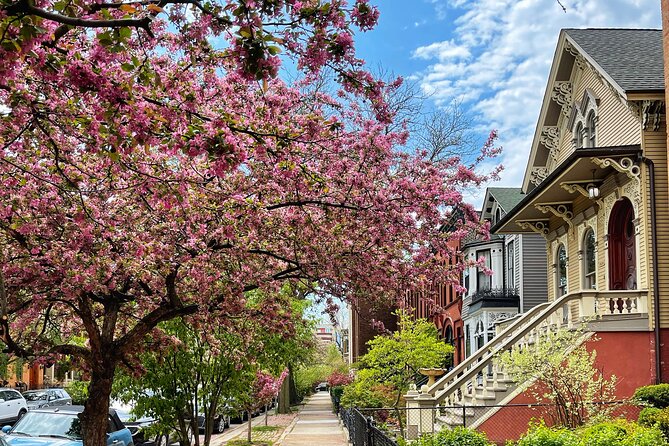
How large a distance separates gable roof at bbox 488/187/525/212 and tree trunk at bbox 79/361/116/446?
1997cm

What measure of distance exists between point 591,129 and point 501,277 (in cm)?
1372

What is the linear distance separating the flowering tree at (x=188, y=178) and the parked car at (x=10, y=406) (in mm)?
17882

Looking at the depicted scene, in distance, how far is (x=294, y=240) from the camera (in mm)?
11898

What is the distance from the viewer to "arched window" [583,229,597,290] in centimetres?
2005

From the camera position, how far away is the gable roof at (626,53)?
1727 centimetres

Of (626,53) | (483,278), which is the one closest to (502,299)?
(483,278)

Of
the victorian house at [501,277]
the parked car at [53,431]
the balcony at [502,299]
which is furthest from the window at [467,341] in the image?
the parked car at [53,431]

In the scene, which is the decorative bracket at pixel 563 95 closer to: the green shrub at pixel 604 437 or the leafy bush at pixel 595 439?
the green shrub at pixel 604 437

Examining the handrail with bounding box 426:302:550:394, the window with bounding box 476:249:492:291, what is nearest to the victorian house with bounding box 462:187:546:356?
the window with bounding box 476:249:492:291

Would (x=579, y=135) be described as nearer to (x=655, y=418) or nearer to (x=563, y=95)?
(x=563, y=95)

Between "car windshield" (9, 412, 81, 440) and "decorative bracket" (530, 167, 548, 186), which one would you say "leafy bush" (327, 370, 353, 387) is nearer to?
"decorative bracket" (530, 167, 548, 186)

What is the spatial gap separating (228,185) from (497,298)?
73.5 feet

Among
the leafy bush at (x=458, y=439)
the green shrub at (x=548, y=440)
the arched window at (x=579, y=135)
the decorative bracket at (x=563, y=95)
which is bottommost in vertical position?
the leafy bush at (x=458, y=439)

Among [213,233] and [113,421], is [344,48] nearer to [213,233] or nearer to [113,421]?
[213,233]
